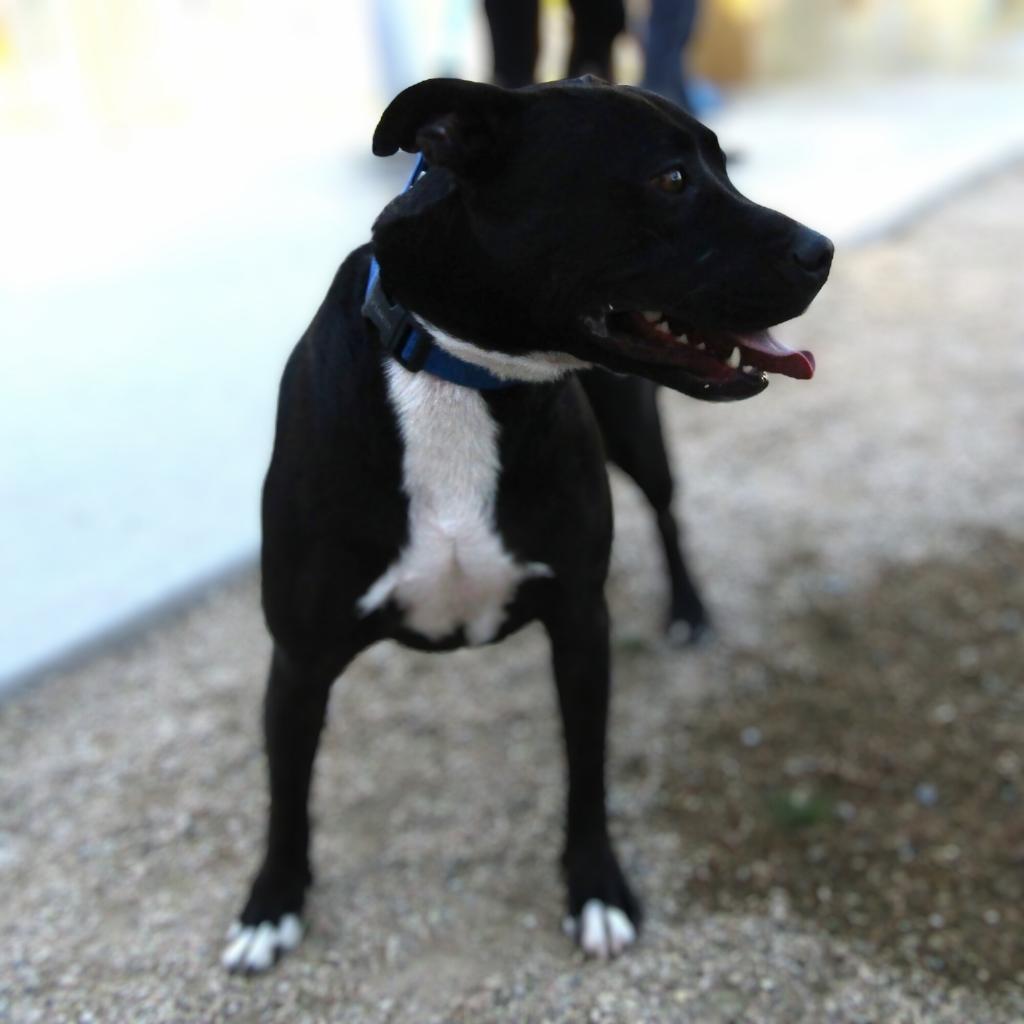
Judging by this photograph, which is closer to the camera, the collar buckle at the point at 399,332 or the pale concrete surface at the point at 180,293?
the collar buckle at the point at 399,332

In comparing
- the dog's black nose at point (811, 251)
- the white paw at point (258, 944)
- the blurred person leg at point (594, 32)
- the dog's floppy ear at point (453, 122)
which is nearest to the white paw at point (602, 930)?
the white paw at point (258, 944)

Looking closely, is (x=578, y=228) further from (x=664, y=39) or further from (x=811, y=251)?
(x=664, y=39)

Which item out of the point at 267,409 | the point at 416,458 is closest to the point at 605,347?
the point at 416,458

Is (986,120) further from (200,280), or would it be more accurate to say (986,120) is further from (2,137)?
(2,137)

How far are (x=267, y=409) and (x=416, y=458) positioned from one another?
2308mm

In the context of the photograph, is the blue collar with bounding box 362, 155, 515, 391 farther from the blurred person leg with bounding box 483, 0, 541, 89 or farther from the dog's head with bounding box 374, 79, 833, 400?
the blurred person leg with bounding box 483, 0, 541, 89

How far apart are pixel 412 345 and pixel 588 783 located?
904mm

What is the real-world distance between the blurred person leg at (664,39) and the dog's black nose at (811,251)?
349 centimetres

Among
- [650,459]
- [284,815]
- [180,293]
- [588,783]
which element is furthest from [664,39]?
[284,815]

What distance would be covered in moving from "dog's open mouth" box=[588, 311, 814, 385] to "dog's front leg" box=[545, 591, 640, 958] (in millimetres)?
471

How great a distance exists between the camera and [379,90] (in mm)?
7332

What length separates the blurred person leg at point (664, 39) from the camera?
16.2 feet

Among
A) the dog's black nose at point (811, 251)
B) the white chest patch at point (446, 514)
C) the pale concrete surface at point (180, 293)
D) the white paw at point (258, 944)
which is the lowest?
the pale concrete surface at point (180, 293)

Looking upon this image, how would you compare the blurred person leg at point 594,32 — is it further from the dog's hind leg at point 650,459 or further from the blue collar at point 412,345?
the blue collar at point 412,345
